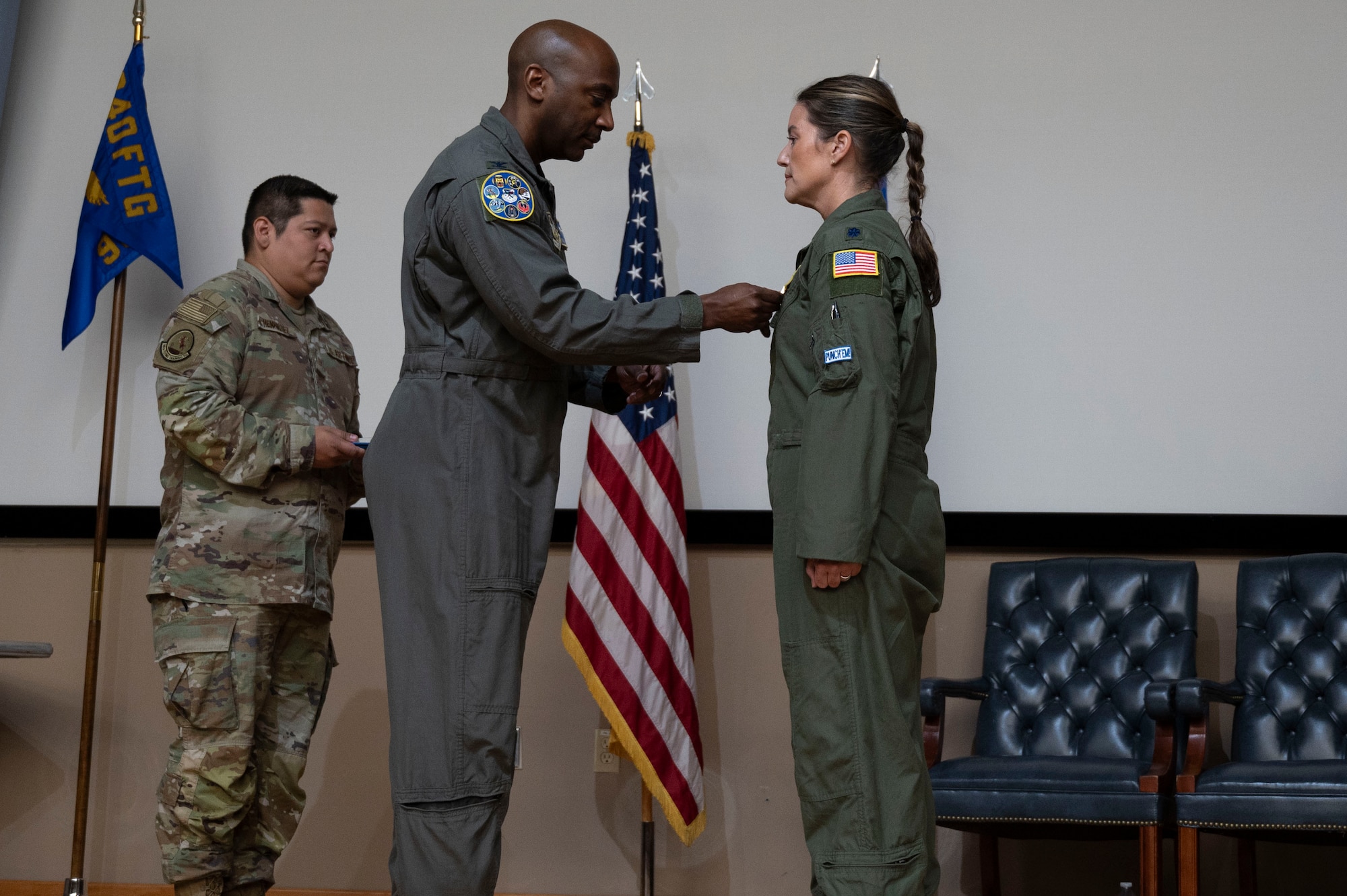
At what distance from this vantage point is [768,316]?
214 centimetres

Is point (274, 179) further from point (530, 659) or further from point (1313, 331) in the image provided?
point (1313, 331)

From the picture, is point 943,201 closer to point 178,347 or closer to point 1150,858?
point 1150,858

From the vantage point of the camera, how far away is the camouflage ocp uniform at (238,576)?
2.71 metres

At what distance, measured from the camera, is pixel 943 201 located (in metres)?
3.70

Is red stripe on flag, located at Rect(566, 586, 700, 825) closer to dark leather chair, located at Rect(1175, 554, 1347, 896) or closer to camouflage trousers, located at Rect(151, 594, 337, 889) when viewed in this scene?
camouflage trousers, located at Rect(151, 594, 337, 889)

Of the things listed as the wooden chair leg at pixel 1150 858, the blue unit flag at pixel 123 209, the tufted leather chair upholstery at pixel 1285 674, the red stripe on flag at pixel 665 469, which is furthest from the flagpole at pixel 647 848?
the blue unit flag at pixel 123 209

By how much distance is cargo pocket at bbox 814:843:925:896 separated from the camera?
72.8 inches

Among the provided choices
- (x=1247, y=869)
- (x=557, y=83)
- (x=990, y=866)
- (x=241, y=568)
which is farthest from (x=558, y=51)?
(x=1247, y=869)

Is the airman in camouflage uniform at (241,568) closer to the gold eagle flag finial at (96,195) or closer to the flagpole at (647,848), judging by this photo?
the flagpole at (647,848)

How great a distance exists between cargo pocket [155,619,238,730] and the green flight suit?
1389 mm

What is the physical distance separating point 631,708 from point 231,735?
3.41ft

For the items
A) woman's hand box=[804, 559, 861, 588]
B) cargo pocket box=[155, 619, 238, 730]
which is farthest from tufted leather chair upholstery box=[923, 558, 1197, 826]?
cargo pocket box=[155, 619, 238, 730]

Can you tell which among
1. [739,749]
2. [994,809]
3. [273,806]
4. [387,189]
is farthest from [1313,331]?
[273,806]

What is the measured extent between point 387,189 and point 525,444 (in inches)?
85.4
